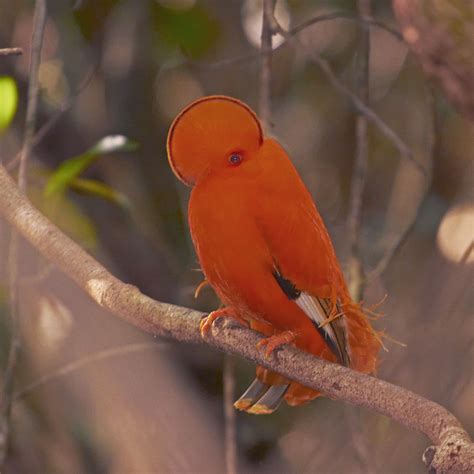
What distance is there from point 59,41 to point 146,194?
0.55m

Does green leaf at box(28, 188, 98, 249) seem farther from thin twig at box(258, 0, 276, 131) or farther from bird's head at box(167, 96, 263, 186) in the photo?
bird's head at box(167, 96, 263, 186)

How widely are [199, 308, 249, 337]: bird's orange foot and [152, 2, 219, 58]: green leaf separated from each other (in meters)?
1.17

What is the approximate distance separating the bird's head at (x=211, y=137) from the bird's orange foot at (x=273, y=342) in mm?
261

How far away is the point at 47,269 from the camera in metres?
2.13

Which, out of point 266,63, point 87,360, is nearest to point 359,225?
point 266,63

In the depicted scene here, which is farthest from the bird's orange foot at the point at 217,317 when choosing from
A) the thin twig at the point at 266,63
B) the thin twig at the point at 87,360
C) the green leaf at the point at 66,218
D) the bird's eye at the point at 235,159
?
the green leaf at the point at 66,218

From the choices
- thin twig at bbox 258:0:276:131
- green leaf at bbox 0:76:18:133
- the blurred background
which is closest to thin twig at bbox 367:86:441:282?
the blurred background

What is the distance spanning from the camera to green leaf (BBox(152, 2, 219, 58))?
2.48 meters

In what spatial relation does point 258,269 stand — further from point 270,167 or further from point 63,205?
point 63,205

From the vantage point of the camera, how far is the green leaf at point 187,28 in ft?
8.14

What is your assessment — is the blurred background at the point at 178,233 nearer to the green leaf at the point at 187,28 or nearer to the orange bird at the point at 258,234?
the green leaf at the point at 187,28

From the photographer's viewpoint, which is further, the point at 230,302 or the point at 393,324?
the point at 393,324

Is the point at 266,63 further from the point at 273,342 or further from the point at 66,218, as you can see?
the point at 66,218

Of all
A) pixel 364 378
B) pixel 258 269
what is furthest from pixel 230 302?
pixel 364 378
